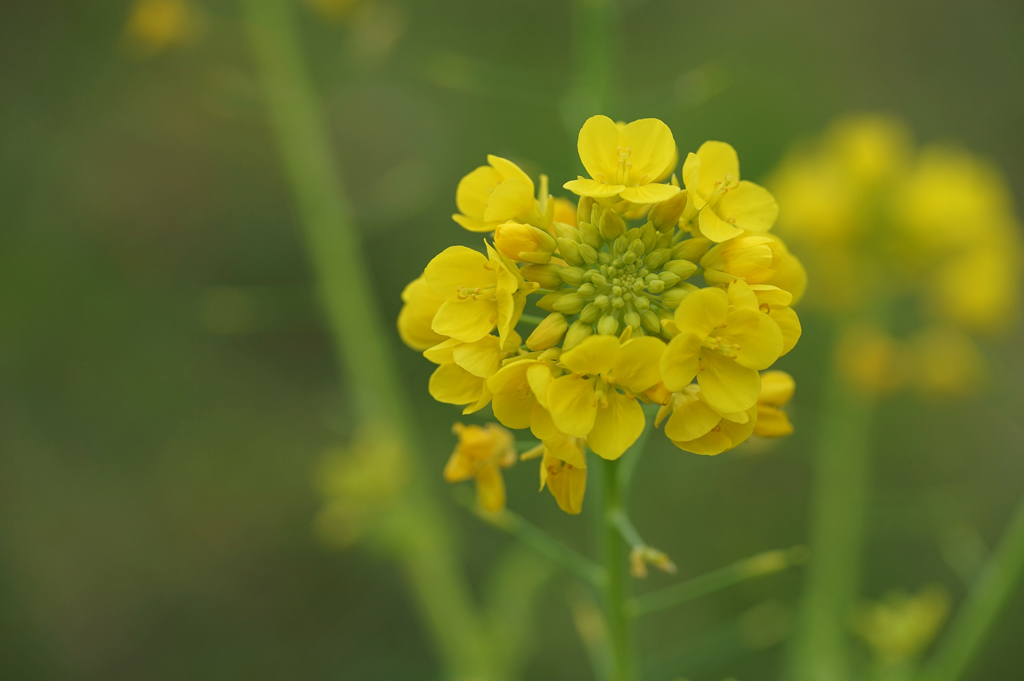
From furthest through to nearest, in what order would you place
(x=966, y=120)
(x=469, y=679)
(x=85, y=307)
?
(x=966, y=120), (x=85, y=307), (x=469, y=679)

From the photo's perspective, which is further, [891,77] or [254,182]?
[891,77]

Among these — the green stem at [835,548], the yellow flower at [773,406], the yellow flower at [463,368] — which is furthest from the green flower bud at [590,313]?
the green stem at [835,548]

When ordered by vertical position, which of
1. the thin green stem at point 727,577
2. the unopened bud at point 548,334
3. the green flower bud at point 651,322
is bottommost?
the thin green stem at point 727,577

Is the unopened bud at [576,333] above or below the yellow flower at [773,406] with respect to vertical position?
above

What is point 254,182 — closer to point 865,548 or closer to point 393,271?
point 393,271

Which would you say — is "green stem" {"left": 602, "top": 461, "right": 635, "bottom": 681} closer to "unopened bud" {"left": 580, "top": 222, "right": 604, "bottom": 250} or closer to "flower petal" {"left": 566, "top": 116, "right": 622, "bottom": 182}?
"unopened bud" {"left": 580, "top": 222, "right": 604, "bottom": 250}

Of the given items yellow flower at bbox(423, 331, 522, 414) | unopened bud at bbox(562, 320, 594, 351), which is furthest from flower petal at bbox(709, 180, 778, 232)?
yellow flower at bbox(423, 331, 522, 414)

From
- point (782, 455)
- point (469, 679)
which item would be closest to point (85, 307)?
point (469, 679)

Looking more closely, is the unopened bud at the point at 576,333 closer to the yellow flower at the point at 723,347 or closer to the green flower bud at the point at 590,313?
the green flower bud at the point at 590,313
